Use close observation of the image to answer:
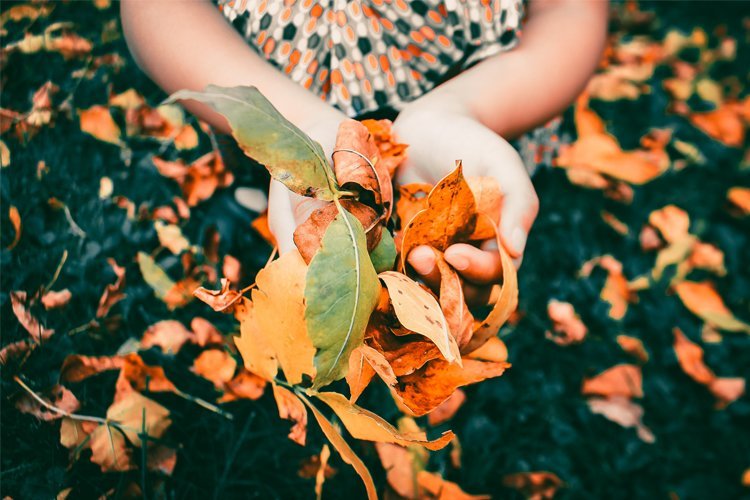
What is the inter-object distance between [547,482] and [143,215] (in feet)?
3.08

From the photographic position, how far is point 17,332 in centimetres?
88

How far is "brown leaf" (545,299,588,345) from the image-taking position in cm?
110

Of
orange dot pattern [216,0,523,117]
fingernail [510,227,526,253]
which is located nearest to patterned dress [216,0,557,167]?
orange dot pattern [216,0,523,117]

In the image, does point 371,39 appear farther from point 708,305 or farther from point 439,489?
point 708,305

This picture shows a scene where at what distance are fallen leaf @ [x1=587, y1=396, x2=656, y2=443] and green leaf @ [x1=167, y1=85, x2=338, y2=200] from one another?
731 mm

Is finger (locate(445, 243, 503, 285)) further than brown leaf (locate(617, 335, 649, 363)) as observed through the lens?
No

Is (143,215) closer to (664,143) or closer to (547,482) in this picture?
(547,482)

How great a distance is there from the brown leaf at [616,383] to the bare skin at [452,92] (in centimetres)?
40

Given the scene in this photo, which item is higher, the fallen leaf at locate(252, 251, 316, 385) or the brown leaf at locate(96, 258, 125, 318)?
the fallen leaf at locate(252, 251, 316, 385)

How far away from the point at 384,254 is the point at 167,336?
519 mm

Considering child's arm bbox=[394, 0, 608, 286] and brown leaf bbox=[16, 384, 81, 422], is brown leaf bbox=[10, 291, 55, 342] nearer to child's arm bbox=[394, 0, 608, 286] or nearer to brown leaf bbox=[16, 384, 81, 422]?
brown leaf bbox=[16, 384, 81, 422]

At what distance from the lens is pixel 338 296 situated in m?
0.52

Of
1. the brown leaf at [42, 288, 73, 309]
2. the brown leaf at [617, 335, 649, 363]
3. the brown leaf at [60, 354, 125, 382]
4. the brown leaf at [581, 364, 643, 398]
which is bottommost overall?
the brown leaf at [581, 364, 643, 398]

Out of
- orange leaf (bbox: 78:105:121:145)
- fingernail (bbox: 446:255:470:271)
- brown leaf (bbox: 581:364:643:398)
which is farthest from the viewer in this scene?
orange leaf (bbox: 78:105:121:145)
